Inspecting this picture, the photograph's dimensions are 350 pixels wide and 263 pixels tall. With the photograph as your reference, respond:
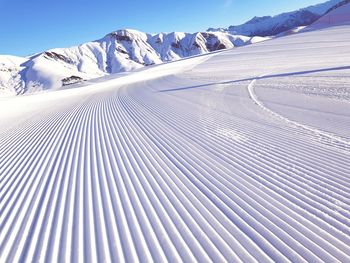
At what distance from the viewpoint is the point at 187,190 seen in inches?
204

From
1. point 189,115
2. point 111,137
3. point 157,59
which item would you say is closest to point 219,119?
point 189,115

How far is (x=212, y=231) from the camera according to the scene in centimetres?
396

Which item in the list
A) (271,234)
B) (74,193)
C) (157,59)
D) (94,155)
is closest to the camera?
(271,234)

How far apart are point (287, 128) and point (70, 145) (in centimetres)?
564

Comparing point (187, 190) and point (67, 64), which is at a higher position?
point (187, 190)

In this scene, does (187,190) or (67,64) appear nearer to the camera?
(187,190)

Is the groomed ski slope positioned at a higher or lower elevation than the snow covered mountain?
higher

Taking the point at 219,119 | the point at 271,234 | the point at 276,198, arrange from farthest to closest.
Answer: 1. the point at 219,119
2. the point at 276,198
3. the point at 271,234

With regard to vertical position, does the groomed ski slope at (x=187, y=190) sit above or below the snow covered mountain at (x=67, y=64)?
above

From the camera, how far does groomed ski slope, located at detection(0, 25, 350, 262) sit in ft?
12.2

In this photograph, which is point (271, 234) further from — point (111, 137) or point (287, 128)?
point (111, 137)

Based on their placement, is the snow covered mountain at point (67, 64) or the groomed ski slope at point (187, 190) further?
the snow covered mountain at point (67, 64)

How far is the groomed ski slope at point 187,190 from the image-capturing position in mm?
3725

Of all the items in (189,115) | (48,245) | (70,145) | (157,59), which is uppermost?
(48,245)
